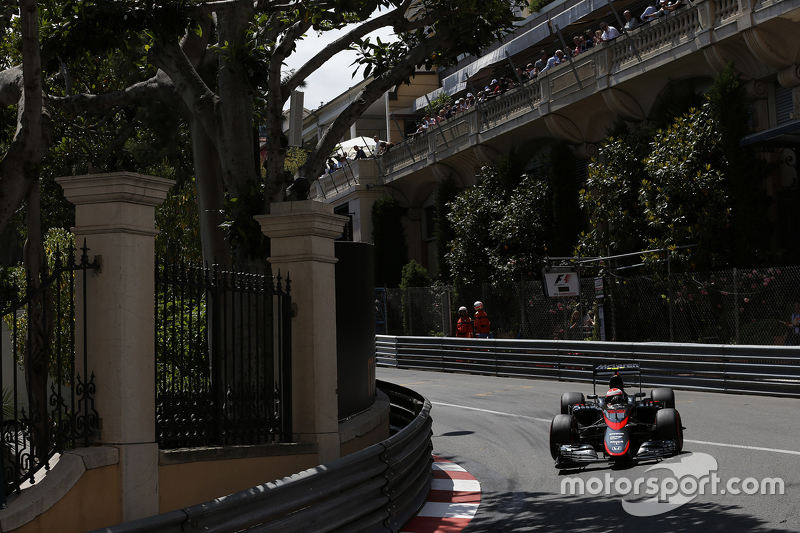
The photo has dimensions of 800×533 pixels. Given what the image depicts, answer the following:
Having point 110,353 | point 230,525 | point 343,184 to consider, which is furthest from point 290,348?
point 343,184

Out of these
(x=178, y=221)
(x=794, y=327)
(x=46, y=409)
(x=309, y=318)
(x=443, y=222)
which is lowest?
(x=46, y=409)

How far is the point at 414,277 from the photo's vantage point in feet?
111

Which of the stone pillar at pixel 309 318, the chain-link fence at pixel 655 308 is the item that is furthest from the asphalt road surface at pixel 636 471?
the chain-link fence at pixel 655 308

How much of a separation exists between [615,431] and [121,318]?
5.33m

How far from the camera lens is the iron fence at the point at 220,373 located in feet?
21.1

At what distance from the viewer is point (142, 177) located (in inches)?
225

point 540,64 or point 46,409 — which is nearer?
point 46,409

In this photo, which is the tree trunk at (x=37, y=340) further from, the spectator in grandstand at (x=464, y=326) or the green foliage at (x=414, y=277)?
the green foliage at (x=414, y=277)

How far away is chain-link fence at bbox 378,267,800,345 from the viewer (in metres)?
16.6

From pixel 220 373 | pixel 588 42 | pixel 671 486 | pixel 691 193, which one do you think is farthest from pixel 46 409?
pixel 588 42

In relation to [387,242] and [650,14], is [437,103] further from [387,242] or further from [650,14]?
[650,14]

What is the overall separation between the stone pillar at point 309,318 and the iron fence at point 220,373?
0.34 feet

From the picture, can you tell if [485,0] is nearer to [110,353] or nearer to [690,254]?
[110,353]

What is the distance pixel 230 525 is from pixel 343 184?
35.6m
